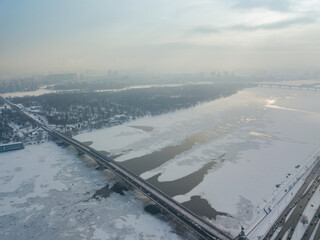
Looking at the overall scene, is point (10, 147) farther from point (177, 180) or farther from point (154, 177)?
point (177, 180)

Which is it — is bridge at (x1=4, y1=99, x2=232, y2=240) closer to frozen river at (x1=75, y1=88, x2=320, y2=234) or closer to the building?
frozen river at (x1=75, y1=88, x2=320, y2=234)

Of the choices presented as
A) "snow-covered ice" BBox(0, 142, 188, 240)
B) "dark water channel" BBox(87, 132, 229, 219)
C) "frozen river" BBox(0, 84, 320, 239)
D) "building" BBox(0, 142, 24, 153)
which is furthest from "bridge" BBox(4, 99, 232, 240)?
"building" BBox(0, 142, 24, 153)

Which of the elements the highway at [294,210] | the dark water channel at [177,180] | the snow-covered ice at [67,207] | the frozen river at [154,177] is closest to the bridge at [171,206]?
the frozen river at [154,177]

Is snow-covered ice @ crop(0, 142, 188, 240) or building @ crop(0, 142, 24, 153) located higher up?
building @ crop(0, 142, 24, 153)

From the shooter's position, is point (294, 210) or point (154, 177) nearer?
point (294, 210)

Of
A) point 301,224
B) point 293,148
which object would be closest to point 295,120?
point 293,148

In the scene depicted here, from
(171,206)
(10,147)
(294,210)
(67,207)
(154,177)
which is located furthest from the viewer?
(10,147)

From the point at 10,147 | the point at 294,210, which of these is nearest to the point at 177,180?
the point at 294,210

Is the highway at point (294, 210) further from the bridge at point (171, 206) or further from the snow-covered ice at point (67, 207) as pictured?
the snow-covered ice at point (67, 207)
